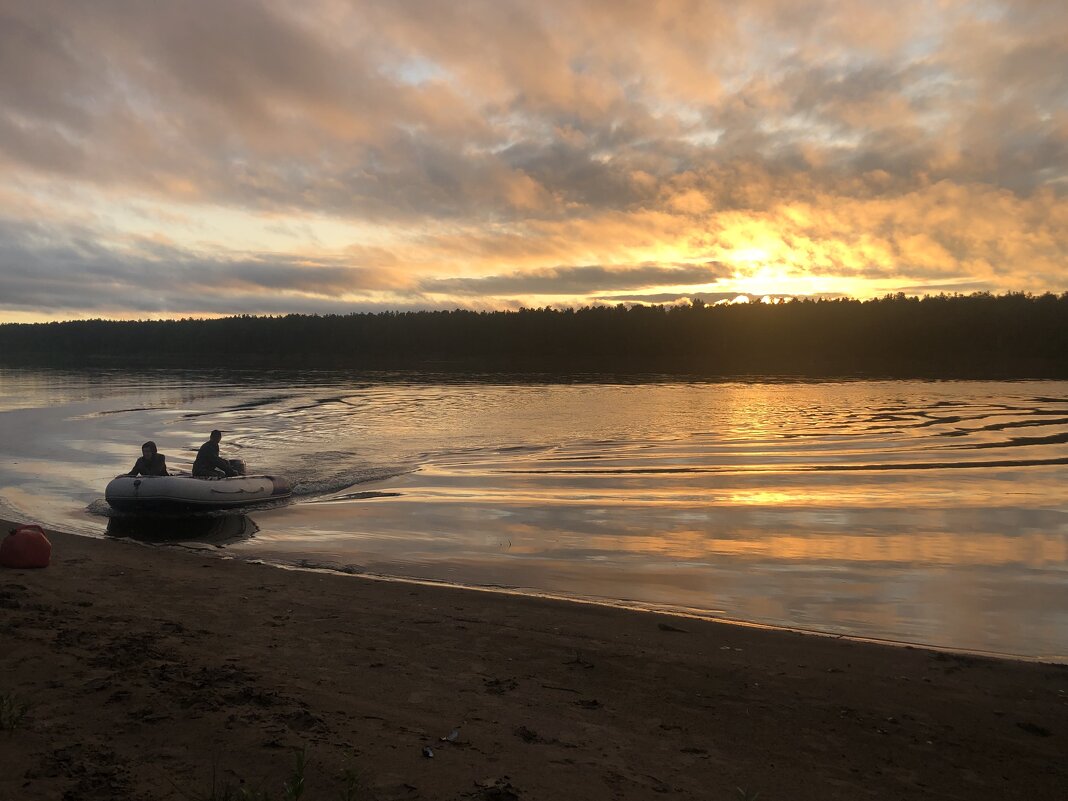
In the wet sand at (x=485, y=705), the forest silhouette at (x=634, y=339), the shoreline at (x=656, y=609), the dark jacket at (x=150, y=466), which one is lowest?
the shoreline at (x=656, y=609)

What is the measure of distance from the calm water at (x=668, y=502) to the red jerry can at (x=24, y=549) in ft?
11.1

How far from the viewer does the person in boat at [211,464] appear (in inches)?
679

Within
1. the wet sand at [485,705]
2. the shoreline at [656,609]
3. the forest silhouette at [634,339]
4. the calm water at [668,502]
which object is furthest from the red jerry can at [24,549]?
the forest silhouette at [634,339]

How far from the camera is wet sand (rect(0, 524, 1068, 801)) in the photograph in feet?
15.0

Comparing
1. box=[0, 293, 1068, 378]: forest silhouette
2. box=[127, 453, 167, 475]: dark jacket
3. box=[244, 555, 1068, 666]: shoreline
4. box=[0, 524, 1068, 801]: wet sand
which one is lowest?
box=[244, 555, 1068, 666]: shoreline

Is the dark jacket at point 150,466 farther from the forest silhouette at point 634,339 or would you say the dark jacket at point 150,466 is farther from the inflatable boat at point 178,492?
the forest silhouette at point 634,339

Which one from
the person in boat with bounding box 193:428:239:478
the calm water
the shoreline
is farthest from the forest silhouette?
the shoreline

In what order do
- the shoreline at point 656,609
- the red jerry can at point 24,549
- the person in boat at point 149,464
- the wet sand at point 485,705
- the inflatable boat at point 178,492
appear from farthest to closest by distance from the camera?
the person in boat at point 149,464
the inflatable boat at point 178,492
the red jerry can at point 24,549
the shoreline at point 656,609
the wet sand at point 485,705

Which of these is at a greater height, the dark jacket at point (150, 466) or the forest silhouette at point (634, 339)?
the forest silhouette at point (634, 339)

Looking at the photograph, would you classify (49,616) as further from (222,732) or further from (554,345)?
(554,345)

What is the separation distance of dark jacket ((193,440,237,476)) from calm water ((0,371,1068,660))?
172 centimetres

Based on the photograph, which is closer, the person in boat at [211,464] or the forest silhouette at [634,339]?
the person in boat at [211,464]

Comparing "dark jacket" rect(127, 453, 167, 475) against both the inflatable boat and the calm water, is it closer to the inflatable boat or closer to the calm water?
the inflatable boat

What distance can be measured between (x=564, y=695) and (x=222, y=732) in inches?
100
